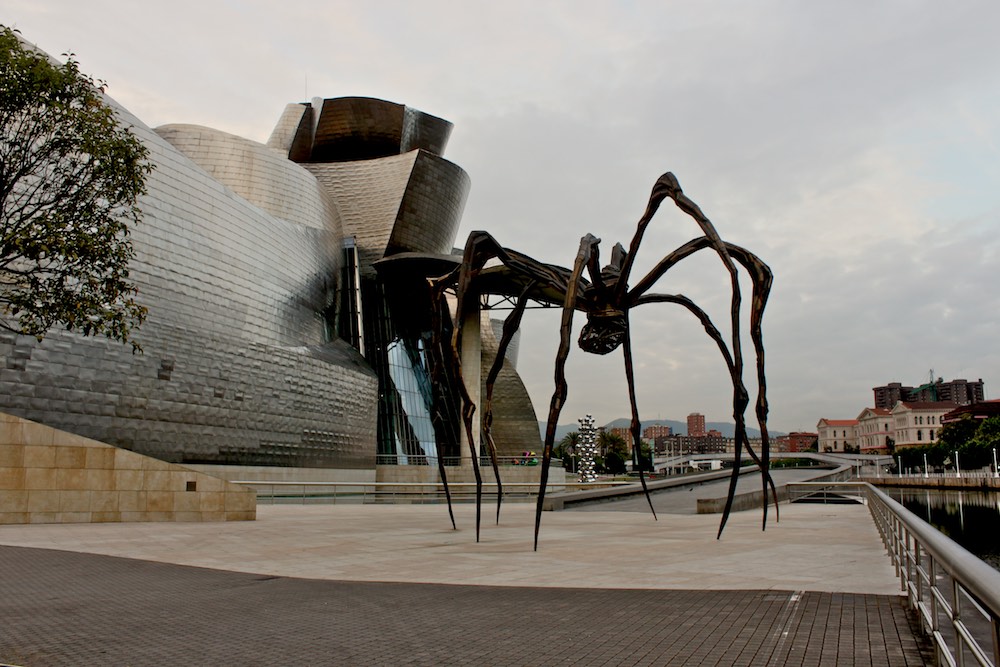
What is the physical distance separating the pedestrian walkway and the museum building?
3179mm

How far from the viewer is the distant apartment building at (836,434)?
181 metres

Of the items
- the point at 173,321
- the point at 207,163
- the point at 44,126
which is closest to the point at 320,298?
the point at 207,163

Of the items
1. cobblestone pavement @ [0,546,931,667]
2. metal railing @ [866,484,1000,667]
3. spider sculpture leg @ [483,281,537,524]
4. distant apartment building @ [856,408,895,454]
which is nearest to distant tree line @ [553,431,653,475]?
distant apartment building @ [856,408,895,454]

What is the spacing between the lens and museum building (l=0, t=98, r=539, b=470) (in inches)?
932

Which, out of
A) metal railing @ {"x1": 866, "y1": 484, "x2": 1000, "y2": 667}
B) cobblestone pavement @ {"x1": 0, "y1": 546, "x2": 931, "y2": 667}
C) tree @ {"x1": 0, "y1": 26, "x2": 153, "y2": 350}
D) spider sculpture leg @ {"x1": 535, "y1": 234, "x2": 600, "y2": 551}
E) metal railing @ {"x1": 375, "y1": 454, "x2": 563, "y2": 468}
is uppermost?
tree @ {"x1": 0, "y1": 26, "x2": 153, "y2": 350}

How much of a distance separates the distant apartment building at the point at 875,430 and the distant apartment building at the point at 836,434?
77.9 feet

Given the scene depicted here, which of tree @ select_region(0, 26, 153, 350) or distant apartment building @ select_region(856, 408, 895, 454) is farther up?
tree @ select_region(0, 26, 153, 350)

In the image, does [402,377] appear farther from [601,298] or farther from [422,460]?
[601,298]

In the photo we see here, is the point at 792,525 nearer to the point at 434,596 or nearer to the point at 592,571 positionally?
the point at 592,571

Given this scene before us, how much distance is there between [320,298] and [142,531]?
23096mm

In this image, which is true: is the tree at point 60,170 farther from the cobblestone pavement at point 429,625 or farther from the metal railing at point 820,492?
the metal railing at point 820,492

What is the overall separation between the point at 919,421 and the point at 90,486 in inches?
5770

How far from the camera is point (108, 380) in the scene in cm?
2303

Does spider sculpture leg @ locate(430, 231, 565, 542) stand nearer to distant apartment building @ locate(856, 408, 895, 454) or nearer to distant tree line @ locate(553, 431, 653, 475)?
distant tree line @ locate(553, 431, 653, 475)
